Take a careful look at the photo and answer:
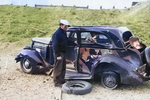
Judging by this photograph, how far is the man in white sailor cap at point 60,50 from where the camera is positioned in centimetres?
541

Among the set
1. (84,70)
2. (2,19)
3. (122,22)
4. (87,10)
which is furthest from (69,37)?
(87,10)

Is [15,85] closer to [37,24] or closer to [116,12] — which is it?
[37,24]

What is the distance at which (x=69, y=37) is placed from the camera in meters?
6.13

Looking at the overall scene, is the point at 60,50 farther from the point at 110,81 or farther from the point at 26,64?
the point at 26,64

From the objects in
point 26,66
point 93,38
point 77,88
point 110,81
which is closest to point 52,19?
point 26,66

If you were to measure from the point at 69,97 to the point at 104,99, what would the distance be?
891 mm

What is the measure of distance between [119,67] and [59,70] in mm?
1705

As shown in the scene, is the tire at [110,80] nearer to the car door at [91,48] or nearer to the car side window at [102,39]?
the car door at [91,48]

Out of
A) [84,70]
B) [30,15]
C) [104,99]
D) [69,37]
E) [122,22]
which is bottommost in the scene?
[104,99]

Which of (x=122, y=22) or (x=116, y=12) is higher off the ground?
(x=116, y=12)

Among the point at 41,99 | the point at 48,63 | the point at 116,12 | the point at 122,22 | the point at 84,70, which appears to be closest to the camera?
the point at 41,99

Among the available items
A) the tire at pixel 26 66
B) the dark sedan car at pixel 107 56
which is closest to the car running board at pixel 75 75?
the dark sedan car at pixel 107 56

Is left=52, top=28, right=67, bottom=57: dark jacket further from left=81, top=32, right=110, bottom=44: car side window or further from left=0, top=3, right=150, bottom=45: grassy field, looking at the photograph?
left=0, top=3, right=150, bottom=45: grassy field

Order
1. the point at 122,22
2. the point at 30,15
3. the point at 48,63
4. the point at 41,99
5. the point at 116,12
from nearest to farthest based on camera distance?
the point at 41,99 → the point at 48,63 → the point at 122,22 → the point at 30,15 → the point at 116,12
